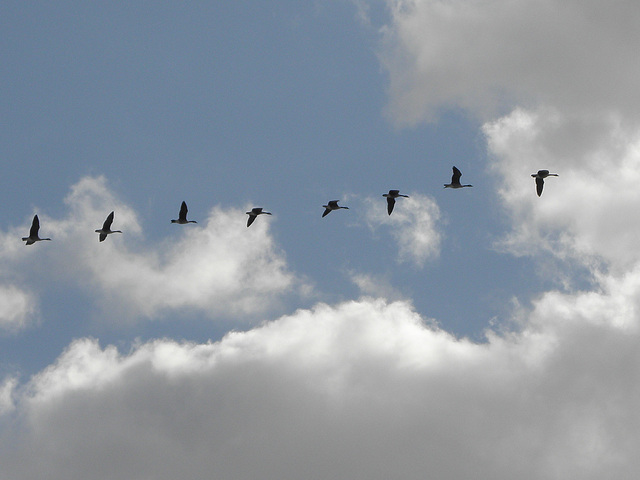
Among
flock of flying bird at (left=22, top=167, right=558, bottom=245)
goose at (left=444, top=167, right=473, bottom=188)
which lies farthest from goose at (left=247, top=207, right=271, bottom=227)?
goose at (left=444, top=167, right=473, bottom=188)

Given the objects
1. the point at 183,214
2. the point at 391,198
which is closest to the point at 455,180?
the point at 391,198

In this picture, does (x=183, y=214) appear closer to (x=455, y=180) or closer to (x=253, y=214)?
(x=253, y=214)

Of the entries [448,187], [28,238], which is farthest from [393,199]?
[28,238]

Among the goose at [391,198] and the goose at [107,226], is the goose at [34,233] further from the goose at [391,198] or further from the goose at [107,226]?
the goose at [391,198]

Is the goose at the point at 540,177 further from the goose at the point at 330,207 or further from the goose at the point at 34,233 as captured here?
the goose at the point at 34,233

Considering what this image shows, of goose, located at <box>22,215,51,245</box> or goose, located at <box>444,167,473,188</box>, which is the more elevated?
goose, located at <box>444,167,473,188</box>

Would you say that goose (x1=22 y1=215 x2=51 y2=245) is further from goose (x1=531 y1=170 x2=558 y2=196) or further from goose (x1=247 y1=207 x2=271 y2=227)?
goose (x1=531 y1=170 x2=558 y2=196)

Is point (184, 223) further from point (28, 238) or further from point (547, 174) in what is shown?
point (547, 174)

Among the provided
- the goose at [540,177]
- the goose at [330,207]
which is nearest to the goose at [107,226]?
the goose at [330,207]

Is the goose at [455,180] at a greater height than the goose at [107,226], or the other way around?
the goose at [455,180]

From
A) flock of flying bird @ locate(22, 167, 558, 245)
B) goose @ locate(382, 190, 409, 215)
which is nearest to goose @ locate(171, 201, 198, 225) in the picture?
flock of flying bird @ locate(22, 167, 558, 245)

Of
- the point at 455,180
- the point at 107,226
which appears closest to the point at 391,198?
Result: the point at 455,180

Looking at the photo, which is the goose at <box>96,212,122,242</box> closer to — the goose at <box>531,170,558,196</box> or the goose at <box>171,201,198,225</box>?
the goose at <box>171,201,198,225</box>

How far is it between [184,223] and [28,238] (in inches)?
781
